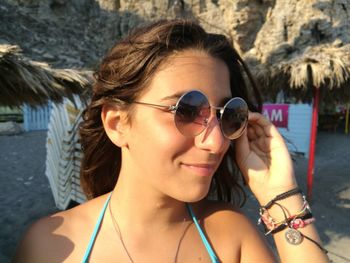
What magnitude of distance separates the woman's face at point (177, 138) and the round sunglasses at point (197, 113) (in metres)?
0.01

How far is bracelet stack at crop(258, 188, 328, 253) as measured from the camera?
1.16 metres

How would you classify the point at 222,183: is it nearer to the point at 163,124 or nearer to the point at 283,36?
the point at 163,124

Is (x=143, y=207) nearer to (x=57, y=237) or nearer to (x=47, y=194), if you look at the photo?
(x=57, y=237)

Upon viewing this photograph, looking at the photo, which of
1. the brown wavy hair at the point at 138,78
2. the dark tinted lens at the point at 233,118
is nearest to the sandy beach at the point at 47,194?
the brown wavy hair at the point at 138,78

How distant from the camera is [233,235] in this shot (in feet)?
4.07

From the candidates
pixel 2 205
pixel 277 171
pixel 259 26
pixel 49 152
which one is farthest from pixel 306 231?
pixel 259 26

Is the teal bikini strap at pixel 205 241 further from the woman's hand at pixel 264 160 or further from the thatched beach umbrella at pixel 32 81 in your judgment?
the thatched beach umbrella at pixel 32 81

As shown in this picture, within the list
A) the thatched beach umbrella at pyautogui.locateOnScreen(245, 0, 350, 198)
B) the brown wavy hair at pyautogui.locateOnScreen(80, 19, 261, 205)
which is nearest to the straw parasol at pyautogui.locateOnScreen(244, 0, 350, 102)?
the thatched beach umbrella at pyautogui.locateOnScreen(245, 0, 350, 198)

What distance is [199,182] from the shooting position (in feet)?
3.45

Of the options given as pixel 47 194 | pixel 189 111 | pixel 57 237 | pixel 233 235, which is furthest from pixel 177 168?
pixel 47 194

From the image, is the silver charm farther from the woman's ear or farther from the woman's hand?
the woman's ear

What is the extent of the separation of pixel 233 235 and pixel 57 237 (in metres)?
0.64

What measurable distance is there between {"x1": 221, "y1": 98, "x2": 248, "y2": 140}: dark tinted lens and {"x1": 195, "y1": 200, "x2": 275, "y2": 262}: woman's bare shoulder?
348mm

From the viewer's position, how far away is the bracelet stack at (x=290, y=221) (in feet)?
3.80
